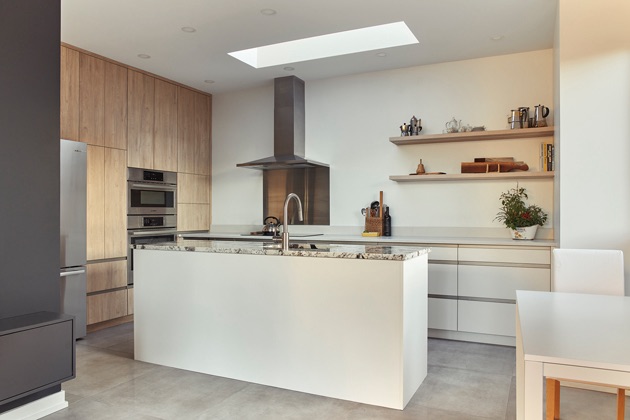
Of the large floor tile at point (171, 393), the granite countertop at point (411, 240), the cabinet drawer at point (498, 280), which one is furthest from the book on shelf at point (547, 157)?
the large floor tile at point (171, 393)

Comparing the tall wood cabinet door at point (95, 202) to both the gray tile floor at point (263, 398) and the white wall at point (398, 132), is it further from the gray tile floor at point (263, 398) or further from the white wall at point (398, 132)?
the white wall at point (398, 132)

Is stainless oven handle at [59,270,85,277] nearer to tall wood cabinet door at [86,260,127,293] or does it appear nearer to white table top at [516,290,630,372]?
tall wood cabinet door at [86,260,127,293]

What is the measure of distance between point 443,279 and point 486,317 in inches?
18.2

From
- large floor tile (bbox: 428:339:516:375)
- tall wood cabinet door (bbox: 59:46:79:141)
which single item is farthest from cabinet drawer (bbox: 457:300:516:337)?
tall wood cabinet door (bbox: 59:46:79:141)

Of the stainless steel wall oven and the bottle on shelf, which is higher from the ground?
the stainless steel wall oven

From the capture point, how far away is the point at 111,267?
451cm

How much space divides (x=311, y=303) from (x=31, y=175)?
1.76m

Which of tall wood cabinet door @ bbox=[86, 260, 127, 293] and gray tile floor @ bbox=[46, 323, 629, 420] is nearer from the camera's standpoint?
gray tile floor @ bbox=[46, 323, 629, 420]

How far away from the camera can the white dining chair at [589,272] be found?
2.43 metres

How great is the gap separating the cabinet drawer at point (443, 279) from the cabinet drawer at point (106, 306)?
3.01m

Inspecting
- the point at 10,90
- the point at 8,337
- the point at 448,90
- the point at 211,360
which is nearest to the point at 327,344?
the point at 211,360

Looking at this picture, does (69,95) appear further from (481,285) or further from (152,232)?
(481,285)

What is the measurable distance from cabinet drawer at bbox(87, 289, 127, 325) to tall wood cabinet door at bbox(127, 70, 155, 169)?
4.37ft

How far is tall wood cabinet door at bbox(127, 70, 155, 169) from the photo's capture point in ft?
15.7
